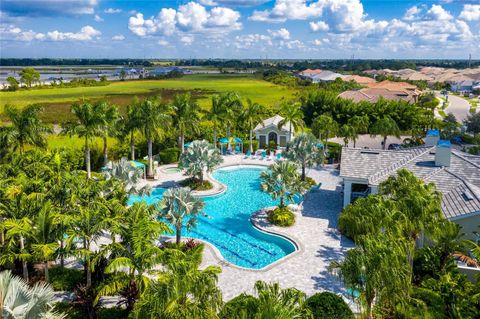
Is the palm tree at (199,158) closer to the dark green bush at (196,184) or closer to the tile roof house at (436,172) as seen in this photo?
the dark green bush at (196,184)

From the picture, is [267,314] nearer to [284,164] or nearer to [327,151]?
[284,164]

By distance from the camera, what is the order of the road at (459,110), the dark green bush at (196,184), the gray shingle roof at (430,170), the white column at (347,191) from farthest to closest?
1. the road at (459,110)
2. the dark green bush at (196,184)
3. the white column at (347,191)
4. the gray shingle roof at (430,170)

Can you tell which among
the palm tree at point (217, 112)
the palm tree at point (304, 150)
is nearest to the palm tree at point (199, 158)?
the palm tree at point (304, 150)

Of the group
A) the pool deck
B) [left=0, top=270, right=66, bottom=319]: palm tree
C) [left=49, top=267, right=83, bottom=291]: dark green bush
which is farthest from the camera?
the pool deck

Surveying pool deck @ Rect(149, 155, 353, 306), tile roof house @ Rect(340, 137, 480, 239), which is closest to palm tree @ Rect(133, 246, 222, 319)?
pool deck @ Rect(149, 155, 353, 306)

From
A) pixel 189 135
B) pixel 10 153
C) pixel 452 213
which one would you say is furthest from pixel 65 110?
pixel 452 213

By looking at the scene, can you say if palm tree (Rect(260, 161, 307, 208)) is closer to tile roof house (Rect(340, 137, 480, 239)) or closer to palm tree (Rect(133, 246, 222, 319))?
tile roof house (Rect(340, 137, 480, 239))
